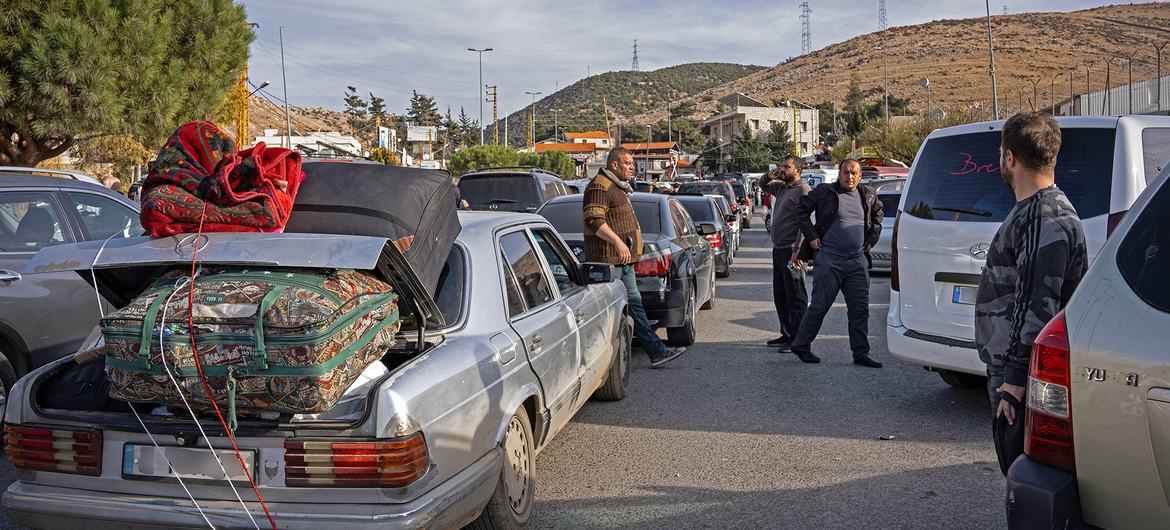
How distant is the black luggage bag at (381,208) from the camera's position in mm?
3877

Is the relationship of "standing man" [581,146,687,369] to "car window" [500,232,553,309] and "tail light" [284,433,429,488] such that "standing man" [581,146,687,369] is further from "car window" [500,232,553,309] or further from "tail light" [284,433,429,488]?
"tail light" [284,433,429,488]

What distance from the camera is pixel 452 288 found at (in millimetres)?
4297

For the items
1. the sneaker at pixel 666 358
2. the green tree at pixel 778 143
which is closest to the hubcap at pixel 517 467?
the sneaker at pixel 666 358

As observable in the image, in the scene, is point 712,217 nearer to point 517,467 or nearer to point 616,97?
point 517,467

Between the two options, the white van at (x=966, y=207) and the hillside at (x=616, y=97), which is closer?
the white van at (x=966, y=207)

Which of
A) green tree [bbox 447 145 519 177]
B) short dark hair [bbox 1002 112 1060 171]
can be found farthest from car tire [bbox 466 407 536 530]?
A: green tree [bbox 447 145 519 177]

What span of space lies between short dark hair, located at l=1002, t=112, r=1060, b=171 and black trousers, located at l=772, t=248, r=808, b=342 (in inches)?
211

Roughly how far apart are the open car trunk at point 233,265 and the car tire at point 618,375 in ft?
10.0

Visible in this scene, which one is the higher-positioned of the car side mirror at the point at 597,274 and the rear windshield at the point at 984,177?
the rear windshield at the point at 984,177

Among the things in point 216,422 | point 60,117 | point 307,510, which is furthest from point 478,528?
point 60,117

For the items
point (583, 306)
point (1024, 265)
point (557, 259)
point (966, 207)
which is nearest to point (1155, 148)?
point (966, 207)

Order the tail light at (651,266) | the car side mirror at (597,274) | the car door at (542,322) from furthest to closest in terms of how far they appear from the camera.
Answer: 1. the tail light at (651,266)
2. the car side mirror at (597,274)
3. the car door at (542,322)

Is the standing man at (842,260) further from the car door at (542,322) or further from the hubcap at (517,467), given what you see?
the hubcap at (517,467)

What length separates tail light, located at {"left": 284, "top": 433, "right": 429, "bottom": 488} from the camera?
325 centimetres
